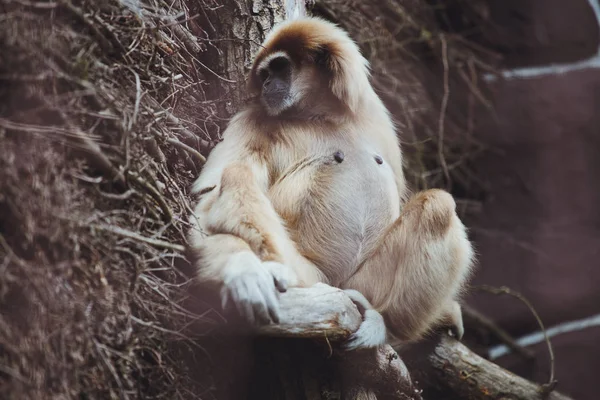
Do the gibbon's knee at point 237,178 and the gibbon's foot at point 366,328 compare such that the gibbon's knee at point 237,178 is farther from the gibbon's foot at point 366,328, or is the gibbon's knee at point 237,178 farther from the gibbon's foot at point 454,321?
the gibbon's foot at point 454,321

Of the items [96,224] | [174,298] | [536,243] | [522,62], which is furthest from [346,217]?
[522,62]

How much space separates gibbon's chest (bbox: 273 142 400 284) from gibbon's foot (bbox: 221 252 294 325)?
0.61 m

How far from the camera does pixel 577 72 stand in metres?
6.19

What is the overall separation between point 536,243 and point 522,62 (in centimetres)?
164

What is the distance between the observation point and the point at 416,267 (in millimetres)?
3598

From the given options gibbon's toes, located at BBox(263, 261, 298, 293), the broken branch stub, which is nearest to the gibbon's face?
gibbon's toes, located at BBox(263, 261, 298, 293)

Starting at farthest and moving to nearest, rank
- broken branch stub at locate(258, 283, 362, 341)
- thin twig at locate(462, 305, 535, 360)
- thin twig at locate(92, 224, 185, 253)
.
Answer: thin twig at locate(462, 305, 535, 360), broken branch stub at locate(258, 283, 362, 341), thin twig at locate(92, 224, 185, 253)

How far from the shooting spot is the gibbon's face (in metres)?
3.96

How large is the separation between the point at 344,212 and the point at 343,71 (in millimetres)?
825

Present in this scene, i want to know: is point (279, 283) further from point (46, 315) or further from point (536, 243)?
point (536, 243)

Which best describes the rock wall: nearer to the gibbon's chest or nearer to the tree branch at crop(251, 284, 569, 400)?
the tree branch at crop(251, 284, 569, 400)

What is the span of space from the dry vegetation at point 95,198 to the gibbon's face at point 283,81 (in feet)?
1.05

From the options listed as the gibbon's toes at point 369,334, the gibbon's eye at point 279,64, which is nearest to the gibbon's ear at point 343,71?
the gibbon's eye at point 279,64

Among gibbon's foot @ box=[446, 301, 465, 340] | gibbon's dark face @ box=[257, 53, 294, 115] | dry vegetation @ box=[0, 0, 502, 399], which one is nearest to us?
dry vegetation @ box=[0, 0, 502, 399]
